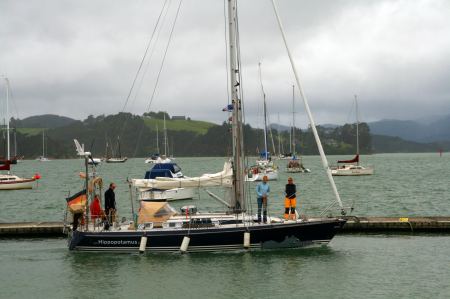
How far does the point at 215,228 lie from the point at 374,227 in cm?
1039

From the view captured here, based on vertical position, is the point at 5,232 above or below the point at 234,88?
below

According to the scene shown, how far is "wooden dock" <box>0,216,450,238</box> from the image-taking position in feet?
104

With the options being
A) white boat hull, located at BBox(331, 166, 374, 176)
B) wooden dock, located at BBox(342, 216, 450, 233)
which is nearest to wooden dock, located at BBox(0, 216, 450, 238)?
wooden dock, located at BBox(342, 216, 450, 233)

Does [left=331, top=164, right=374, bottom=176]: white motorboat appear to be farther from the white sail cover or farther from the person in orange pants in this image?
the person in orange pants

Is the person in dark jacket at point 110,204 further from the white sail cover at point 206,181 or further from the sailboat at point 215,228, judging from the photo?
the white sail cover at point 206,181

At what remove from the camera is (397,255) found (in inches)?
1029

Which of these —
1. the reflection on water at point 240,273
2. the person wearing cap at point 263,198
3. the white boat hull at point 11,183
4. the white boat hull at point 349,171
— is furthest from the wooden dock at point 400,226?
the white boat hull at point 349,171

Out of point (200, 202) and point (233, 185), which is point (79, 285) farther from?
point (200, 202)

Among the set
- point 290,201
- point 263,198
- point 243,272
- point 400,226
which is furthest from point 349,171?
point 243,272

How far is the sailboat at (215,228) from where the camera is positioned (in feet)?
85.0

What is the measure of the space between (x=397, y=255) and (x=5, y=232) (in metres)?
20.4

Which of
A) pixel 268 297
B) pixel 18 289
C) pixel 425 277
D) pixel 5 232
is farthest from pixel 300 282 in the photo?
pixel 5 232

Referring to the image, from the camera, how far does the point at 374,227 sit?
105 feet

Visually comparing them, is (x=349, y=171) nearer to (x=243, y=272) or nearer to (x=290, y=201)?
(x=290, y=201)
